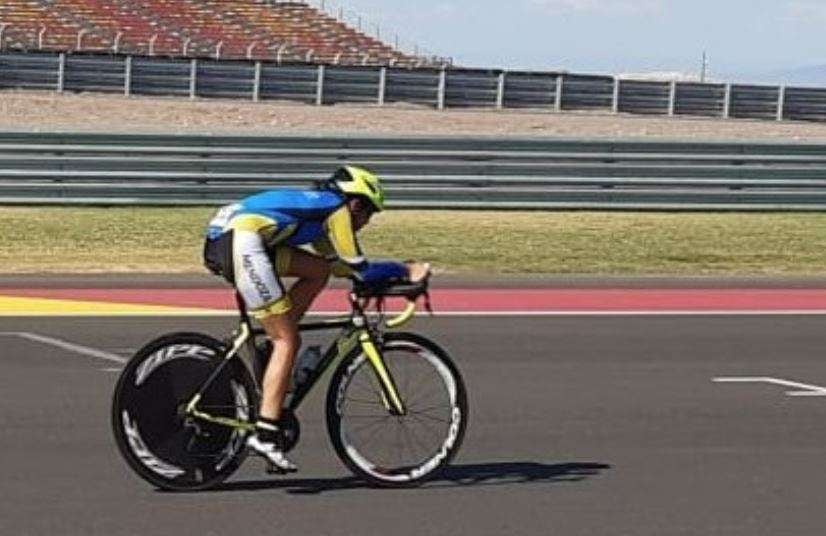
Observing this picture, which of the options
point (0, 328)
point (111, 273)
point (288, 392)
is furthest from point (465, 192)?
point (288, 392)

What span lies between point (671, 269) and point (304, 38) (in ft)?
166

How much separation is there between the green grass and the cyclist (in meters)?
12.1

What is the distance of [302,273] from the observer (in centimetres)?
895

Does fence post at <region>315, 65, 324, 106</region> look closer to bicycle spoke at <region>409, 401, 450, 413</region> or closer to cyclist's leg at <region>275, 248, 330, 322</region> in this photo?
bicycle spoke at <region>409, 401, 450, 413</region>

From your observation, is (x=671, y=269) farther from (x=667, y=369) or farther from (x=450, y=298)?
(x=667, y=369)

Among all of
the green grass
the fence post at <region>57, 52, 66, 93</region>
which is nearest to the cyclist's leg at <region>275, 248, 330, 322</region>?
the green grass

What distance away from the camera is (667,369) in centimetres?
1405

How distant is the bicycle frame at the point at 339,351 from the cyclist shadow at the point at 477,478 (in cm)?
41

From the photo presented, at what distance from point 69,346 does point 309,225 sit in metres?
6.47

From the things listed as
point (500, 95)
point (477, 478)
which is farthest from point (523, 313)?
point (500, 95)

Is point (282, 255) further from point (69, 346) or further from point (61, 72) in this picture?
point (61, 72)

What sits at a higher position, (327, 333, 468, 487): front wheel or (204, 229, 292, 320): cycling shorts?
(204, 229, 292, 320): cycling shorts

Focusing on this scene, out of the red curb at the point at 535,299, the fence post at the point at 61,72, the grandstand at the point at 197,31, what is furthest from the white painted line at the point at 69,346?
the grandstand at the point at 197,31

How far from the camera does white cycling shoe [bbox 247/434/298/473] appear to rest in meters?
8.89
